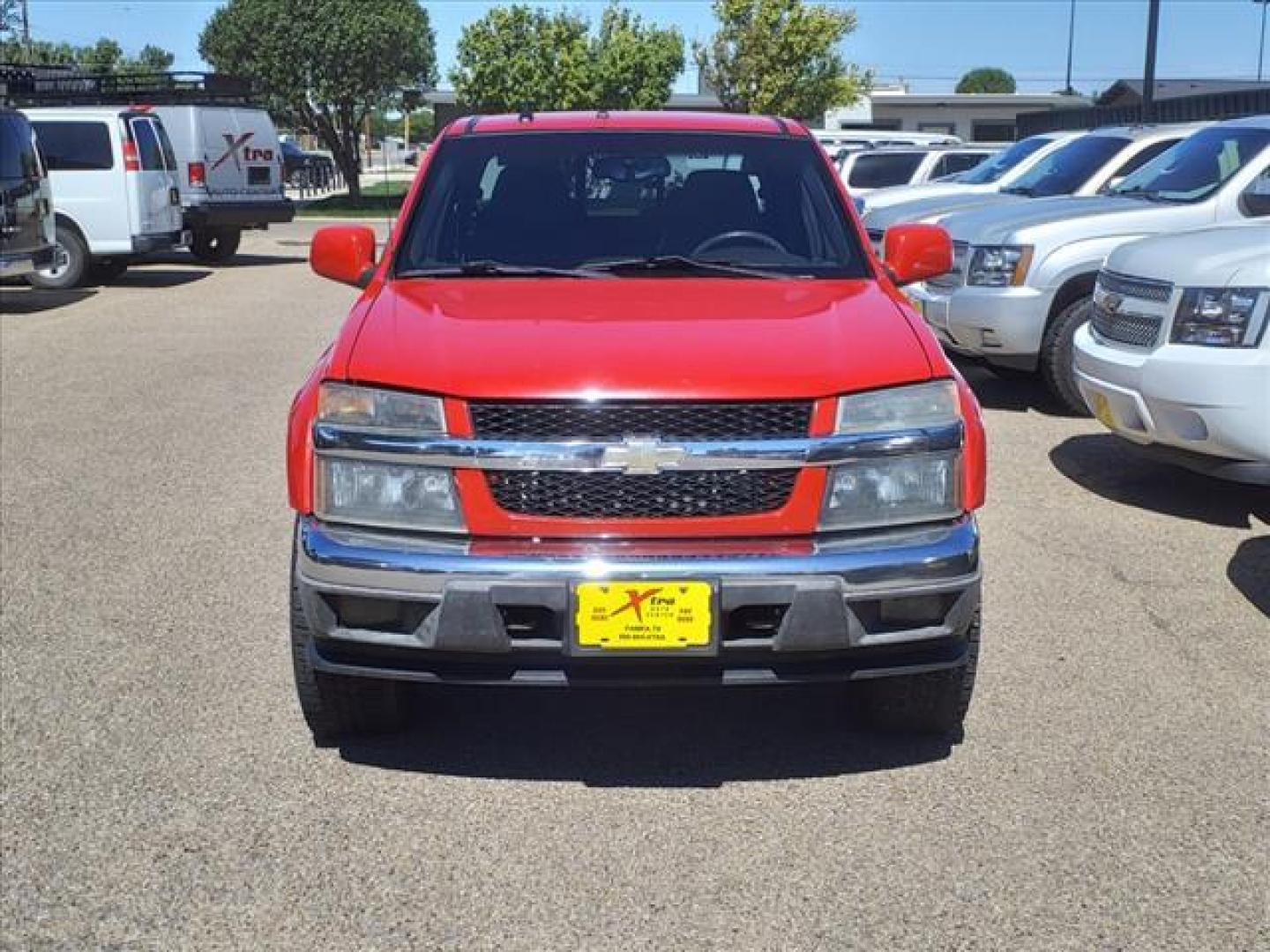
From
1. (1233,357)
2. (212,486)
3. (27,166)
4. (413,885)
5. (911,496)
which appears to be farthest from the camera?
(27,166)

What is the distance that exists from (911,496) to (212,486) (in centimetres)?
479

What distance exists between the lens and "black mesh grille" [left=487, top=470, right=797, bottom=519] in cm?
357

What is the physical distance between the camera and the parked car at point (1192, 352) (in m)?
5.98

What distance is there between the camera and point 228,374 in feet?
36.9

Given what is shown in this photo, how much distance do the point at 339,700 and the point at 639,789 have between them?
873mm

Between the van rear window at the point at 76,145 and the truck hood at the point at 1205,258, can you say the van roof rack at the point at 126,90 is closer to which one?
the van rear window at the point at 76,145

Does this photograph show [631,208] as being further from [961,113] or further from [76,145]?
[961,113]

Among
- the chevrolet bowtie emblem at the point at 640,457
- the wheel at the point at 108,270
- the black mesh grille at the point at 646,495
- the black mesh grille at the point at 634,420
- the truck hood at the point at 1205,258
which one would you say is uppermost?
the truck hood at the point at 1205,258

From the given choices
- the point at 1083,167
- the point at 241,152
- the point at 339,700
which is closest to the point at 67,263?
the point at 241,152

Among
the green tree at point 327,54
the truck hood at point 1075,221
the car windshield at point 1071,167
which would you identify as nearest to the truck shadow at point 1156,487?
the truck hood at point 1075,221

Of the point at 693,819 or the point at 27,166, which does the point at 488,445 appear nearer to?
the point at 693,819

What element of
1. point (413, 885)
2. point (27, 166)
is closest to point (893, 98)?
point (27, 166)

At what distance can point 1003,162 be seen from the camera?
15633 millimetres

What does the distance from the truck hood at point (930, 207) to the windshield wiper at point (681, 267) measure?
6.72 meters
